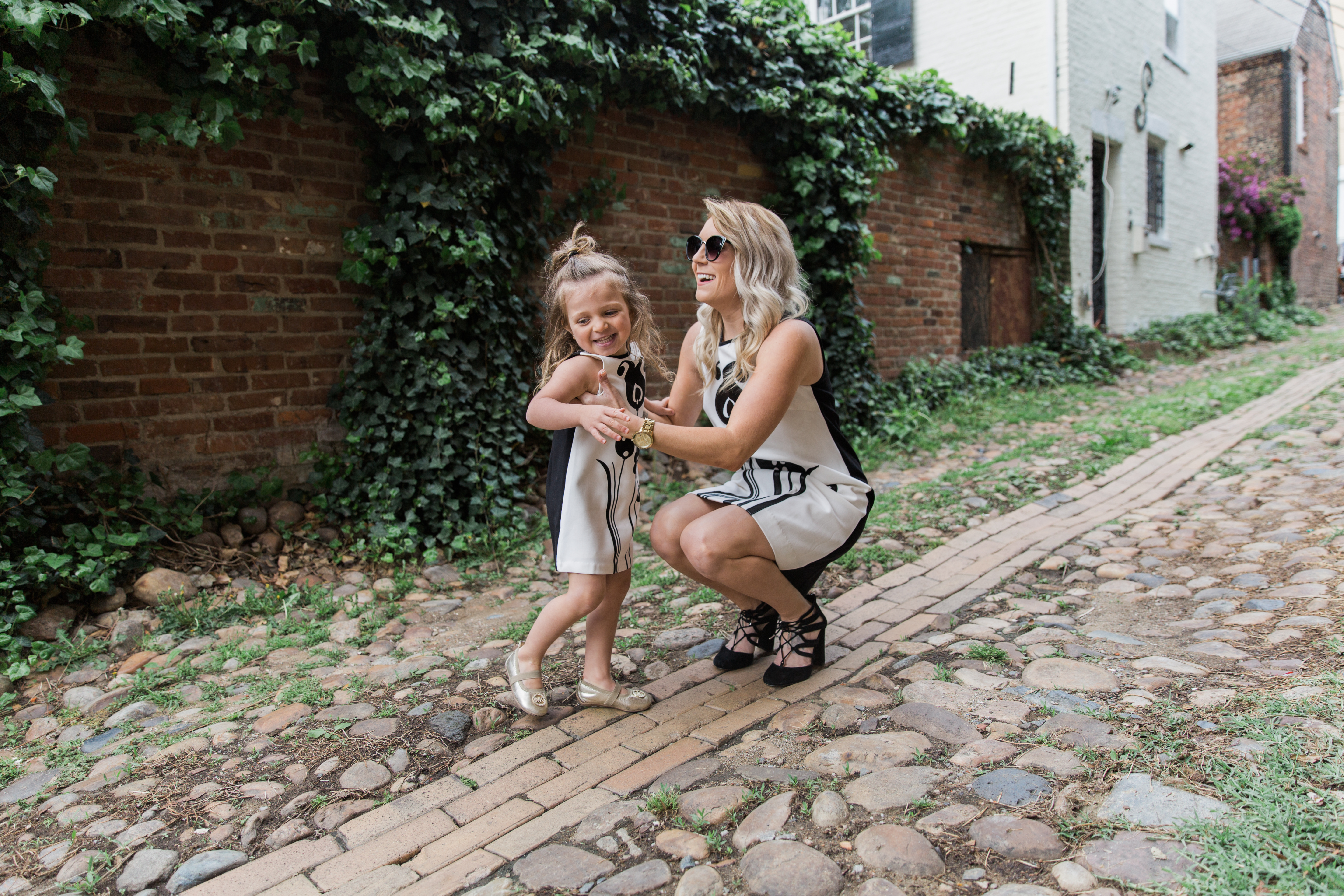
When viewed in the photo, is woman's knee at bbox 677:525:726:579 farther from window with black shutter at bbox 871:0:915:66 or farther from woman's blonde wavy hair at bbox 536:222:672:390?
window with black shutter at bbox 871:0:915:66

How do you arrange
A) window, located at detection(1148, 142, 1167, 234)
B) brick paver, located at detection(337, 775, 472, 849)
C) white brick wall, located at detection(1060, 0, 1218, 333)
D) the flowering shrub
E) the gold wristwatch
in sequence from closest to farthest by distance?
brick paver, located at detection(337, 775, 472, 849) → the gold wristwatch → white brick wall, located at detection(1060, 0, 1218, 333) → window, located at detection(1148, 142, 1167, 234) → the flowering shrub

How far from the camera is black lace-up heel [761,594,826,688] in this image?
2572 mm

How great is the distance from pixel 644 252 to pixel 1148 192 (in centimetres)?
1063

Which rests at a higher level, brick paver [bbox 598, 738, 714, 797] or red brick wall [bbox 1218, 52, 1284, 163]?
red brick wall [bbox 1218, 52, 1284, 163]

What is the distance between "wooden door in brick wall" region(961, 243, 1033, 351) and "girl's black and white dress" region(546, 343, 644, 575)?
7037 mm

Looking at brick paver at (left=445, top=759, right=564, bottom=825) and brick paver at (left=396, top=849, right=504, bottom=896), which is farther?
brick paver at (left=445, top=759, right=564, bottom=825)

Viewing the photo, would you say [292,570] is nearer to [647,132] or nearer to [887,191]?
[647,132]

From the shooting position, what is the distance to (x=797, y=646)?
2.59 meters

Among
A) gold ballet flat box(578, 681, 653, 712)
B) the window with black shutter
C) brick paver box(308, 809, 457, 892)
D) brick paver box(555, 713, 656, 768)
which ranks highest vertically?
the window with black shutter

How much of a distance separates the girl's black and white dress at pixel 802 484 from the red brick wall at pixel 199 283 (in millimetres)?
2502

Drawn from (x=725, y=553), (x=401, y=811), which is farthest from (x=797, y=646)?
(x=401, y=811)

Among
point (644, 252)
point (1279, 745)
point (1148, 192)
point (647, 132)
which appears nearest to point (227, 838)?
point (1279, 745)

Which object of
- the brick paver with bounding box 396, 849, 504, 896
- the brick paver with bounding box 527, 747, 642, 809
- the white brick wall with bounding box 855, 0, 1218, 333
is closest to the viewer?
the brick paver with bounding box 396, 849, 504, 896

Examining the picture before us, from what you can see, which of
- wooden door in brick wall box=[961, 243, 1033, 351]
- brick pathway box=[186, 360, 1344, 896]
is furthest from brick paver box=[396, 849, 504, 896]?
wooden door in brick wall box=[961, 243, 1033, 351]
